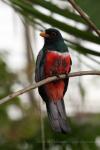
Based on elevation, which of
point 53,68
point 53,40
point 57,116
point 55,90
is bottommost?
point 57,116

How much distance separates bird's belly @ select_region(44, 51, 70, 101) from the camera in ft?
11.3

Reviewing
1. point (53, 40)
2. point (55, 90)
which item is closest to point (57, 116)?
point (55, 90)

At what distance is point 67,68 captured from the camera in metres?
3.46

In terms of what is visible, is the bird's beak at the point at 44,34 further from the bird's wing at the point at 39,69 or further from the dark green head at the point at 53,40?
the bird's wing at the point at 39,69

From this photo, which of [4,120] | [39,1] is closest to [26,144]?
[4,120]

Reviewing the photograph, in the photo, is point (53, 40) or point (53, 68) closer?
point (53, 68)

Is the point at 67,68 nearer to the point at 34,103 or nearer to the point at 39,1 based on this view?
the point at 39,1

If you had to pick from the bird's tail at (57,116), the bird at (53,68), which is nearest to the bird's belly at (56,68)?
the bird at (53,68)

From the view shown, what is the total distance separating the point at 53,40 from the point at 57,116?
26.4 inches

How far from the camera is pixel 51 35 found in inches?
147

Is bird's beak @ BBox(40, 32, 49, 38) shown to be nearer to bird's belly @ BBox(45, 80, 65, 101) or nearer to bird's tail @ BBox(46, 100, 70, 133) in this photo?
bird's belly @ BBox(45, 80, 65, 101)

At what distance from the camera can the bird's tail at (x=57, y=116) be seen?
2.94 m

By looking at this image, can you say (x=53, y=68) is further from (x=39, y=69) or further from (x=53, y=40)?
(x=53, y=40)

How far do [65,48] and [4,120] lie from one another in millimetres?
1544
